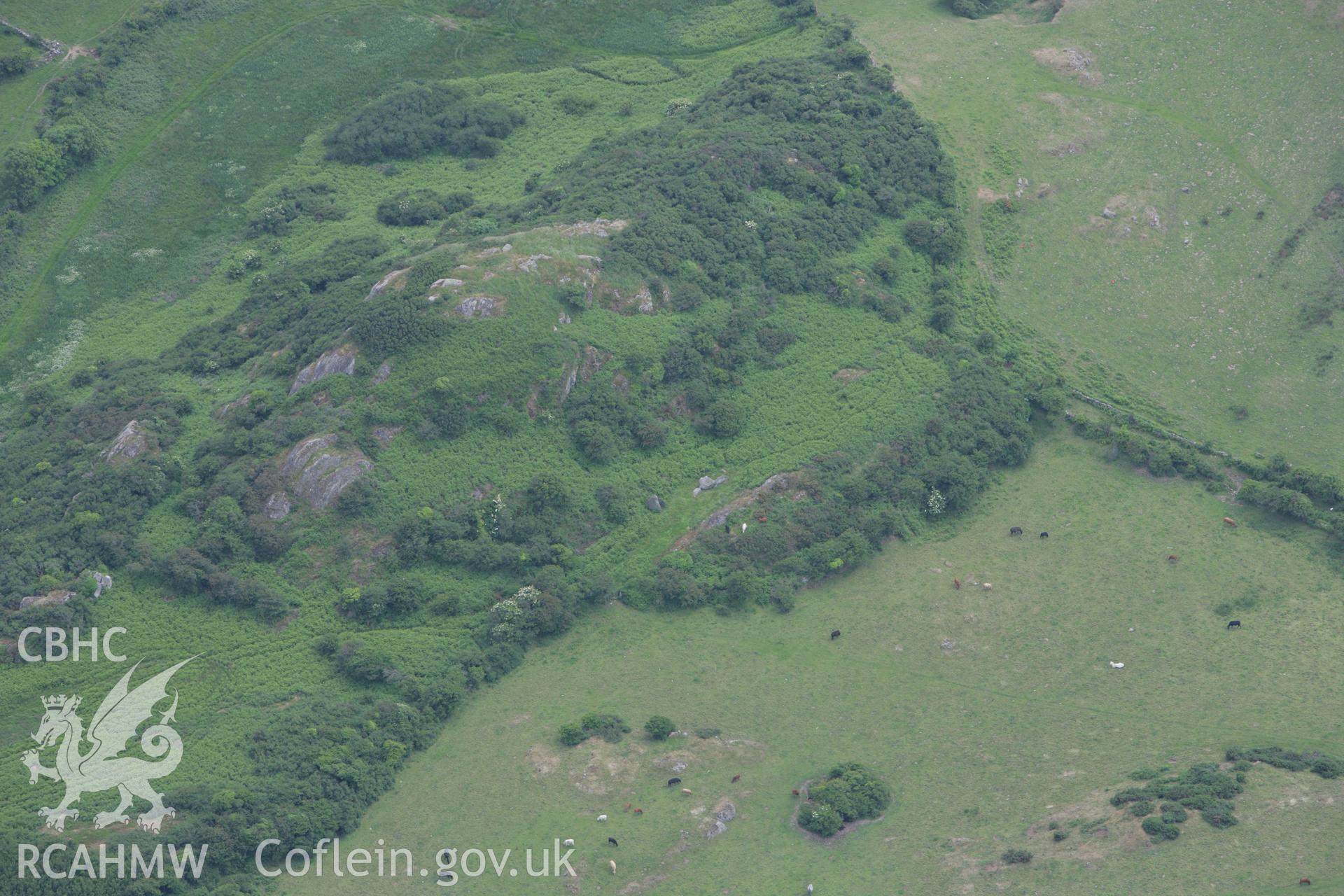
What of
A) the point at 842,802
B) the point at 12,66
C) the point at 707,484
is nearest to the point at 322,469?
the point at 707,484

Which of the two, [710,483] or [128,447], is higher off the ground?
[128,447]

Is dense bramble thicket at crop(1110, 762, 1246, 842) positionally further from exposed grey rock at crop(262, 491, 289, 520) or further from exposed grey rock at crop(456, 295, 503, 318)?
exposed grey rock at crop(262, 491, 289, 520)

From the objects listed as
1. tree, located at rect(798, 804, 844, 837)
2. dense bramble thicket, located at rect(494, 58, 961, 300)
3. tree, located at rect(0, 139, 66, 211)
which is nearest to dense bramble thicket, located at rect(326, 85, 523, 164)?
dense bramble thicket, located at rect(494, 58, 961, 300)

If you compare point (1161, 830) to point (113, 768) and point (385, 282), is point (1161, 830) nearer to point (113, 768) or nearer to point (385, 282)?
point (113, 768)

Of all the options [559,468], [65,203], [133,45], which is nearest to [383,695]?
[559,468]

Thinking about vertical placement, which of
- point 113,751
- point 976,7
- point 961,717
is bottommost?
point 113,751

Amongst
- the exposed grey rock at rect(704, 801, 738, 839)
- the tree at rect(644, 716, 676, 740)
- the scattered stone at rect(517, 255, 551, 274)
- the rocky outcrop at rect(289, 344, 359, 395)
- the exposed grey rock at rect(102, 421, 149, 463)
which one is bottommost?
the exposed grey rock at rect(704, 801, 738, 839)
